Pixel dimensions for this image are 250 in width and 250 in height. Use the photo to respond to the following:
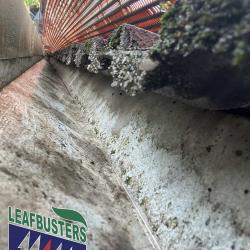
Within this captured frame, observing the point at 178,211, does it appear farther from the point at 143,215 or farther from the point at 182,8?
the point at 182,8

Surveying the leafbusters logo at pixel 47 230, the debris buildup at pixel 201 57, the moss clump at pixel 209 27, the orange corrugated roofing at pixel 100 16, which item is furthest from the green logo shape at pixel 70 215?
the orange corrugated roofing at pixel 100 16

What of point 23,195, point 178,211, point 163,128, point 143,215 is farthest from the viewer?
point 163,128

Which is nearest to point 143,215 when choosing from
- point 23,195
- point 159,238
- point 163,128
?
point 159,238

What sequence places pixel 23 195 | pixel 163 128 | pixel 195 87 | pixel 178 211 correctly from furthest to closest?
pixel 163 128 < pixel 178 211 < pixel 23 195 < pixel 195 87

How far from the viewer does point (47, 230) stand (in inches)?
46.7

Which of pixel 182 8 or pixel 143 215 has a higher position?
pixel 182 8

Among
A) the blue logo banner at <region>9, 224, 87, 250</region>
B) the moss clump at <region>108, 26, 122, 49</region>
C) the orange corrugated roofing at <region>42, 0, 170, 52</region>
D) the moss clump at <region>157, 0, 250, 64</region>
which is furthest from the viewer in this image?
the orange corrugated roofing at <region>42, 0, 170, 52</region>

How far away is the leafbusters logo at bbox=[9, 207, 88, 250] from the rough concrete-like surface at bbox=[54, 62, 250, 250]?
0.36 metres

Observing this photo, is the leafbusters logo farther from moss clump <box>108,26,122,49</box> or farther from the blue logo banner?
moss clump <box>108,26,122,49</box>

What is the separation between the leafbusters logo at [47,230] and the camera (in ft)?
3.60

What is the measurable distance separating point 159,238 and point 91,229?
296mm

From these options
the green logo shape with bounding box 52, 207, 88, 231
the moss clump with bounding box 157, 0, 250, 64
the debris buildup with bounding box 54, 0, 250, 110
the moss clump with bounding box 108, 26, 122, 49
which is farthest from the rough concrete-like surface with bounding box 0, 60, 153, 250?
the moss clump with bounding box 157, 0, 250, 64

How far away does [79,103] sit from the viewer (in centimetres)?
399

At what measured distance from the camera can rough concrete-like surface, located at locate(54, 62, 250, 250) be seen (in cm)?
118
